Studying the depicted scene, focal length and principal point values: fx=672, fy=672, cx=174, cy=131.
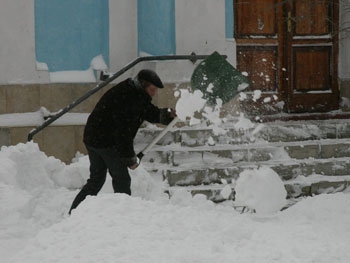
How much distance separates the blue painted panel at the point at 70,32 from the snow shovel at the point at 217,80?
108 inches

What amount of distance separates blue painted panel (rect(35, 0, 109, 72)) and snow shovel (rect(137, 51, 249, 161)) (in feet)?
8.99

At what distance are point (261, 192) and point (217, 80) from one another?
154 cm

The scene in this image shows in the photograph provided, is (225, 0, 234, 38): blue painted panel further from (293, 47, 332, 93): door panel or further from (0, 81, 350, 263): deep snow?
(0, 81, 350, 263): deep snow

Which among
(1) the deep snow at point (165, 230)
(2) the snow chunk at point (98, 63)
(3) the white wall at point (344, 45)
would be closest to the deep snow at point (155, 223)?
(1) the deep snow at point (165, 230)

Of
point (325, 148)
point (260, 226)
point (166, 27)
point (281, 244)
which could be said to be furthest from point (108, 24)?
point (281, 244)

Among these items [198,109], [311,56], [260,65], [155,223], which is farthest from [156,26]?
[155,223]

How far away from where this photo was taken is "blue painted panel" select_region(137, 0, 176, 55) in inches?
388

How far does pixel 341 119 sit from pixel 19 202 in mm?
5372

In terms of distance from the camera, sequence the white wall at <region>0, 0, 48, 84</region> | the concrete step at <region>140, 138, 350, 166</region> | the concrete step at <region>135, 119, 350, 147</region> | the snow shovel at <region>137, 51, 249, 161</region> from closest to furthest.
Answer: the snow shovel at <region>137, 51, 249, 161</region> → the concrete step at <region>140, 138, 350, 166</region> → the concrete step at <region>135, 119, 350, 147</region> → the white wall at <region>0, 0, 48, 84</region>

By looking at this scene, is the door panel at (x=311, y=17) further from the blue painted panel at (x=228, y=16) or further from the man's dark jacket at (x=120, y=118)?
the man's dark jacket at (x=120, y=118)

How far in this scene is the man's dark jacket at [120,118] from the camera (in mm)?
6605

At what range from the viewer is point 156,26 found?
32.8ft

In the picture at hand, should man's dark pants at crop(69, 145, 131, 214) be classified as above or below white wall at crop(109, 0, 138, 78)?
below

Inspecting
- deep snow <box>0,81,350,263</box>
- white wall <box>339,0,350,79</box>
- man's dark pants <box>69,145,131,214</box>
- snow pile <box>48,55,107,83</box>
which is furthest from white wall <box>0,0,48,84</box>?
white wall <box>339,0,350,79</box>
